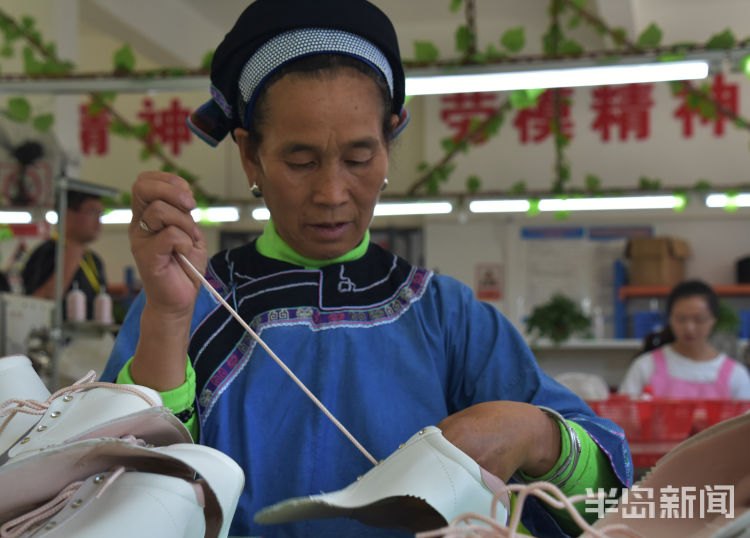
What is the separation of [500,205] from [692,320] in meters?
2.04

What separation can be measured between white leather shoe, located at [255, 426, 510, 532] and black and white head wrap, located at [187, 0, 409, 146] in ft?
1.82

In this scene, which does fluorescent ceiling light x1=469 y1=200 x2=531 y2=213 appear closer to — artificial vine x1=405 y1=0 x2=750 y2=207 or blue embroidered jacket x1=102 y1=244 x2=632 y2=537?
artificial vine x1=405 y1=0 x2=750 y2=207

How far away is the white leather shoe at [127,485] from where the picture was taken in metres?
0.64

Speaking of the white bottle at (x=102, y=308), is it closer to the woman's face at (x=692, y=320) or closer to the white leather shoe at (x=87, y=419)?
the woman's face at (x=692, y=320)

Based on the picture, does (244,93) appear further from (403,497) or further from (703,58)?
(703,58)

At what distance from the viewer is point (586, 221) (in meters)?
Result: 8.85

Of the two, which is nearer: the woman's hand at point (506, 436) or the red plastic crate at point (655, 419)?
the woman's hand at point (506, 436)

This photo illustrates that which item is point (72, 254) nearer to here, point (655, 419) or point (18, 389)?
point (655, 419)

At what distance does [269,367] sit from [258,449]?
11 centimetres

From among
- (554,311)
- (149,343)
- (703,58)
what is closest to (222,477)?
(149,343)

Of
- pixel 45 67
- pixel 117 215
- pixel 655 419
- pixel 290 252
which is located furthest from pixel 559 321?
pixel 290 252

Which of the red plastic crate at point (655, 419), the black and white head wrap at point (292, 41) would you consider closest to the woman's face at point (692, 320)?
the red plastic crate at point (655, 419)

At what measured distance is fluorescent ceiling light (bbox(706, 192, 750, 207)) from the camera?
6.20 meters

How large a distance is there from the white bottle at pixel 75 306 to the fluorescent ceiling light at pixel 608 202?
361 centimetres
